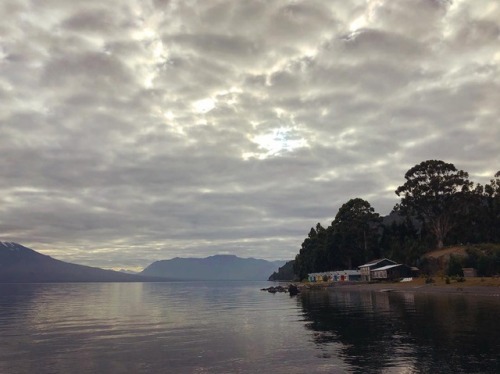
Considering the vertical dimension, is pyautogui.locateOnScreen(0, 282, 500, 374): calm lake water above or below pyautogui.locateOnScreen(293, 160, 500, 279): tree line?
below

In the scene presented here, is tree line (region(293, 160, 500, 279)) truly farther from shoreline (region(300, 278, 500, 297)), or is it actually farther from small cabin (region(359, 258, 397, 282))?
shoreline (region(300, 278, 500, 297))

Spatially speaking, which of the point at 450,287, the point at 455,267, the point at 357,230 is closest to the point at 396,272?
the point at 455,267

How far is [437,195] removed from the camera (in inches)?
6053

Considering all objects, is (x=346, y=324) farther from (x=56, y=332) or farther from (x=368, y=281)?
(x=368, y=281)

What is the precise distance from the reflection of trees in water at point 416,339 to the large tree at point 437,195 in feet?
327

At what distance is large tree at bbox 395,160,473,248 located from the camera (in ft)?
500

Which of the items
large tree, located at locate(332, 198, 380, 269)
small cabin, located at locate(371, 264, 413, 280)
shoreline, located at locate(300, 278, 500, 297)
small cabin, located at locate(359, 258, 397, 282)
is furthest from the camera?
large tree, located at locate(332, 198, 380, 269)

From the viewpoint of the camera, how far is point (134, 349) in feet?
128

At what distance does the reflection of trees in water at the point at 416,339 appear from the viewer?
93.4ft

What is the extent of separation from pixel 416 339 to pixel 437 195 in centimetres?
12777

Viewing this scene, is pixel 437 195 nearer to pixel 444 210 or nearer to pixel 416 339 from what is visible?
pixel 444 210

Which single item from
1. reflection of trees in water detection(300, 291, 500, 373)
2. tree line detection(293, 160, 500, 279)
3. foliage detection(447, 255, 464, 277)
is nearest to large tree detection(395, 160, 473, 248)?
tree line detection(293, 160, 500, 279)

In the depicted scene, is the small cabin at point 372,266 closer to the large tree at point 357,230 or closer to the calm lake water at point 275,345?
the large tree at point 357,230

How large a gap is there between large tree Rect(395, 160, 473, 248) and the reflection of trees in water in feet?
327
